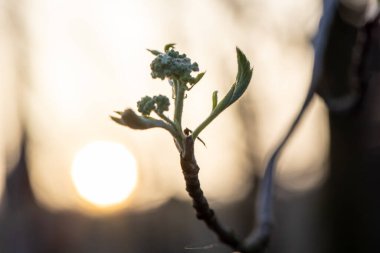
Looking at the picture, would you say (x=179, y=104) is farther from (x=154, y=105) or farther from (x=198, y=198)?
(x=198, y=198)

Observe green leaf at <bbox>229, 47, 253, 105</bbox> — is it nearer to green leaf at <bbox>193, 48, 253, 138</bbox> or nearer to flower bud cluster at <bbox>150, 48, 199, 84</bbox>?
green leaf at <bbox>193, 48, 253, 138</bbox>

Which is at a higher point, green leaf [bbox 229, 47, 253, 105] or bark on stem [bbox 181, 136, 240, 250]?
green leaf [bbox 229, 47, 253, 105]

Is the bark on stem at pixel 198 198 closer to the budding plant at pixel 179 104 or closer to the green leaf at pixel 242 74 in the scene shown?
the budding plant at pixel 179 104

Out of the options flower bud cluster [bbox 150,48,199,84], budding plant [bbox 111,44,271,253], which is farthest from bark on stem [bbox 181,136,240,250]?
flower bud cluster [bbox 150,48,199,84]

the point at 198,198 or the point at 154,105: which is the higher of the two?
the point at 154,105

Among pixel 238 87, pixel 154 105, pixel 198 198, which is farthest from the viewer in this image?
pixel 198 198

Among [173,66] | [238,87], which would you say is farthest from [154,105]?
[238,87]

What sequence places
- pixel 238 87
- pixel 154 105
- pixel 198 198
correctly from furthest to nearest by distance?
1. pixel 198 198
2. pixel 238 87
3. pixel 154 105

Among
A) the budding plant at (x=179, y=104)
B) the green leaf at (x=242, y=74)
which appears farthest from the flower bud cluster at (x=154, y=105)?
the green leaf at (x=242, y=74)

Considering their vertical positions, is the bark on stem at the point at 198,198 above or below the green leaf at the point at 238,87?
below

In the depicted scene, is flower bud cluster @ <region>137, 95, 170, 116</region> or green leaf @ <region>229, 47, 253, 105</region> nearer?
flower bud cluster @ <region>137, 95, 170, 116</region>

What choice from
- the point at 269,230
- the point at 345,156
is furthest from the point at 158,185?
the point at 269,230

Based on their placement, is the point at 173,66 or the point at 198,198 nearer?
the point at 173,66
